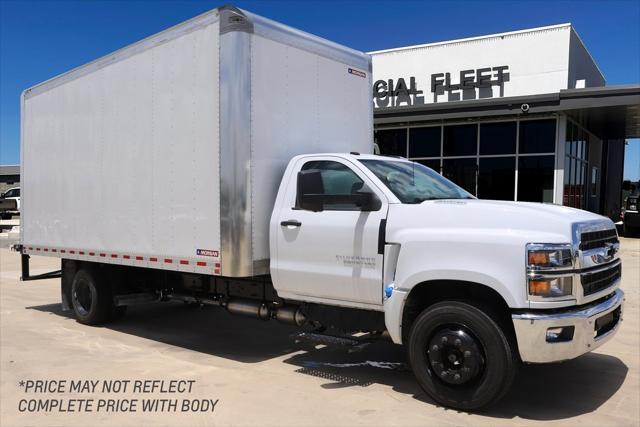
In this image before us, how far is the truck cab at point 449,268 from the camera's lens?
4254 millimetres

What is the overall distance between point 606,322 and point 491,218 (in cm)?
136

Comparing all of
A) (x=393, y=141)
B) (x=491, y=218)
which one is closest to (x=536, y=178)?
(x=393, y=141)

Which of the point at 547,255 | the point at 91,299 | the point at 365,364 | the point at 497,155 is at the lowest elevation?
the point at 365,364

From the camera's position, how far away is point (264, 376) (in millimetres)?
5621

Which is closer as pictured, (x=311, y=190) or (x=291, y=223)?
(x=311, y=190)

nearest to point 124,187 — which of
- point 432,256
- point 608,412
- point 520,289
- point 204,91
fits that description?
point 204,91

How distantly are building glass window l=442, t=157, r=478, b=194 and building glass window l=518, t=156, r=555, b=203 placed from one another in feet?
5.32

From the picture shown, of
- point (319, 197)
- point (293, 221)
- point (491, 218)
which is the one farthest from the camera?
point (293, 221)

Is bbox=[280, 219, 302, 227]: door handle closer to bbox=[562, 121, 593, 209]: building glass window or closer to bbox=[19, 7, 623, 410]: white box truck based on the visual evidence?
bbox=[19, 7, 623, 410]: white box truck

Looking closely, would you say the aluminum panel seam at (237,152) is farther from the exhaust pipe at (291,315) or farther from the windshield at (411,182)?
the windshield at (411,182)

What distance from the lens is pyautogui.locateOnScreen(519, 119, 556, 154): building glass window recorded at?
1900cm

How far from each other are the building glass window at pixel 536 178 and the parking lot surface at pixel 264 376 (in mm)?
11832

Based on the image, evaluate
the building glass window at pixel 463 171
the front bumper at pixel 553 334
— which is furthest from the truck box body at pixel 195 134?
the building glass window at pixel 463 171

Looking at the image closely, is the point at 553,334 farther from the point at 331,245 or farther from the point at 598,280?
the point at 331,245
